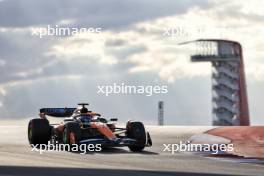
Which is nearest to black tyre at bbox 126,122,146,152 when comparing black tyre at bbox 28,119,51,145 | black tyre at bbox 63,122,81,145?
black tyre at bbox 63,122,81,145

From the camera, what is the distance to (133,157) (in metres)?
19.6

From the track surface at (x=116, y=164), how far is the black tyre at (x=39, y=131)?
73.8 inches

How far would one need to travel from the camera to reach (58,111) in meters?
25.9

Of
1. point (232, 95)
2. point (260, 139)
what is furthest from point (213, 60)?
point (260, 139)

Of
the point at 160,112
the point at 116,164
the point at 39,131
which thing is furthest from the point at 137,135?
the point at 160,112

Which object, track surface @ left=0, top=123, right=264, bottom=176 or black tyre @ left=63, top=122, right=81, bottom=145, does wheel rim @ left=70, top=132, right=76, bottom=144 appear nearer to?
black tyre @ left=63, top=122, right=81, bottom=145

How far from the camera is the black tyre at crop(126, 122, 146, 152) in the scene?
22.2 m

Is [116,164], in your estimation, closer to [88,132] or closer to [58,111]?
[88,132]

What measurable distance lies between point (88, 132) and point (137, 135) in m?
1.69

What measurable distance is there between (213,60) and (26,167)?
87.3 meters

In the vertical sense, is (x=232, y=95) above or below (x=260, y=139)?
above

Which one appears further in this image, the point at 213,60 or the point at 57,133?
the point at 213,60

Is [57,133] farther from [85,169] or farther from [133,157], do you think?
[85,169]

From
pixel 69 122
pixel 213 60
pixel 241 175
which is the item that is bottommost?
pixel 241 175
